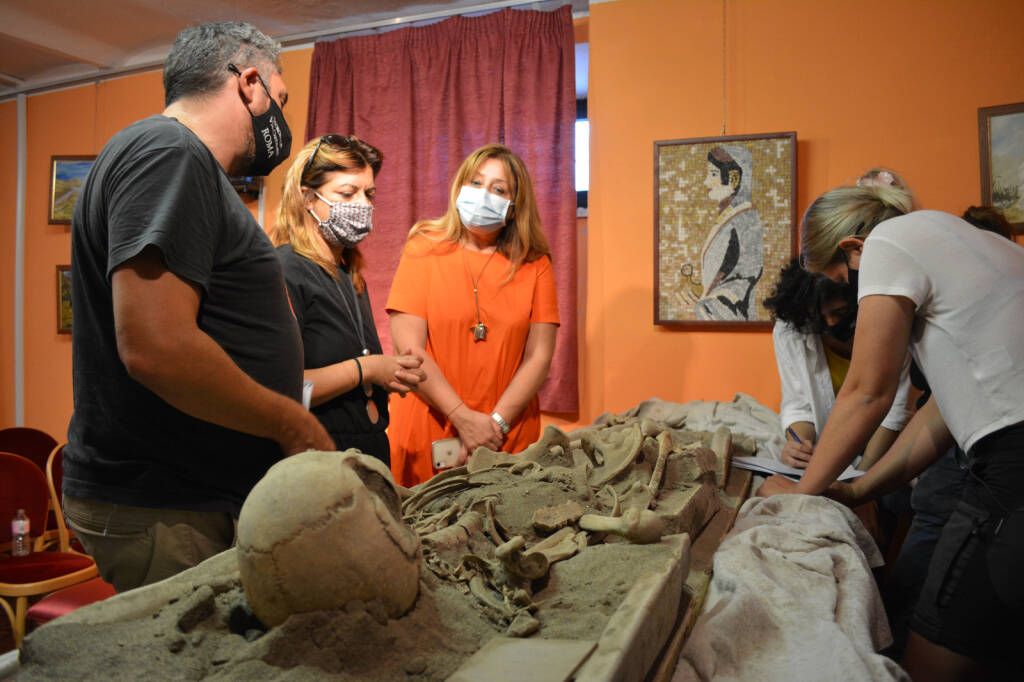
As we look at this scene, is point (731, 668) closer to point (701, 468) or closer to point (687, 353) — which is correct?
point (701, 468)

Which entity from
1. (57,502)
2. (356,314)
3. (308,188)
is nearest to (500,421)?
(356,314)

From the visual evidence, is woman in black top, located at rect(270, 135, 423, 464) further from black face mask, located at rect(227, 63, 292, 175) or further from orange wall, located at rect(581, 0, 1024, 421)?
orange wall, located at rect(581, 0, 1024, 421)

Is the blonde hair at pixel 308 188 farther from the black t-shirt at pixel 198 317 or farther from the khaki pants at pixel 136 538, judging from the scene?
the khaki pants at pixel 136 538

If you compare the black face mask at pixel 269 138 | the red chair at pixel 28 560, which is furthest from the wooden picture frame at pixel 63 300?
the black face mask at pixel 269 138

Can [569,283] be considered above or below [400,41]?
below

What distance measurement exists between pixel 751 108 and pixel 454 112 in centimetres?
167

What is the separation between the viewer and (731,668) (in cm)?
107

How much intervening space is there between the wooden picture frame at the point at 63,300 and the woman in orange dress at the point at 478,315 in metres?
4.00

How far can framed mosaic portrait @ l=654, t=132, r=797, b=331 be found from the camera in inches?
137

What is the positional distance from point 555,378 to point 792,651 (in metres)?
2.91

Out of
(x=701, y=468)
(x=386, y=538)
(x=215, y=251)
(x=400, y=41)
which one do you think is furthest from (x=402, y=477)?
(x=400, y=41)

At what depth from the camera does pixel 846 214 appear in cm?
190

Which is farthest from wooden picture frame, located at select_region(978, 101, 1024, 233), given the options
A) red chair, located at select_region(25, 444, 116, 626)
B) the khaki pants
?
red chair, located at select_region(25, 444, 116, 626)

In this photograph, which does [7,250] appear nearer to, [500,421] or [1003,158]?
[500,421]
